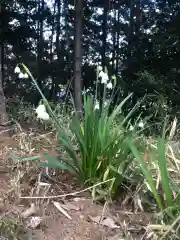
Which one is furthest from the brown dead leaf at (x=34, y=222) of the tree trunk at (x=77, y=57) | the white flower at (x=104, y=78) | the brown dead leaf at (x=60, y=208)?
the tree trunk at (x=77, y=57)

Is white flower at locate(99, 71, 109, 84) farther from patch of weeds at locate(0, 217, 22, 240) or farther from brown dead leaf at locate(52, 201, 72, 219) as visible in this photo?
patch of weeds at locate(0, 217, 22, 240)

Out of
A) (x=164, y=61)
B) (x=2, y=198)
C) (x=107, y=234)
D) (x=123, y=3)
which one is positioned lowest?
(x=107, y=234)

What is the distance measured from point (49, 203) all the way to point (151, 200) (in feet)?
2.06

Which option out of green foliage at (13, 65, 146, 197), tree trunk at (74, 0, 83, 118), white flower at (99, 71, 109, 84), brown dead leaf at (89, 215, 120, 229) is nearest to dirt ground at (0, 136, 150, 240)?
brown dead leaf at (89, 215, 120, 229)

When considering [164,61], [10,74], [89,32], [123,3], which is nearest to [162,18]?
[164,61]

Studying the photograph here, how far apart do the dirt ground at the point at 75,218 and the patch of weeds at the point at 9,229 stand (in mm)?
46

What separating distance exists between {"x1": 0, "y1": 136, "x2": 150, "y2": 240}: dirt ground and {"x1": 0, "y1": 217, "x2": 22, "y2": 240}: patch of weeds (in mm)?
46

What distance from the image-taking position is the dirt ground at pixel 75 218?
61.0 inches

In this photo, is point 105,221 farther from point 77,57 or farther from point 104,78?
point 77,57

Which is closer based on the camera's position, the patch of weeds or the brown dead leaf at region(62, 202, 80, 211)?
the patch of weeds

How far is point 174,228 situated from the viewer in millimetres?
1497

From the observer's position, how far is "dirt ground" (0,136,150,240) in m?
1.55

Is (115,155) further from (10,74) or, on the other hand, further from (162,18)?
(10,74)

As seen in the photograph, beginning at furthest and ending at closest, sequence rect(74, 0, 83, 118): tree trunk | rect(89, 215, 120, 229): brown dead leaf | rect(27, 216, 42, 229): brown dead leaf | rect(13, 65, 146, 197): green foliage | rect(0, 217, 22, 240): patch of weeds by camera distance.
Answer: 1. rect(74, 0, 83, 118): tree trunk
2. rect(13, 65, 146, 197): green foliage
3. rect(89, 215, 120, 229): brown dead leaf
4. rect(27, 216, 42, 229): brown dead leaf
5. rect(0, 217, 22, 240): patch of weeds
